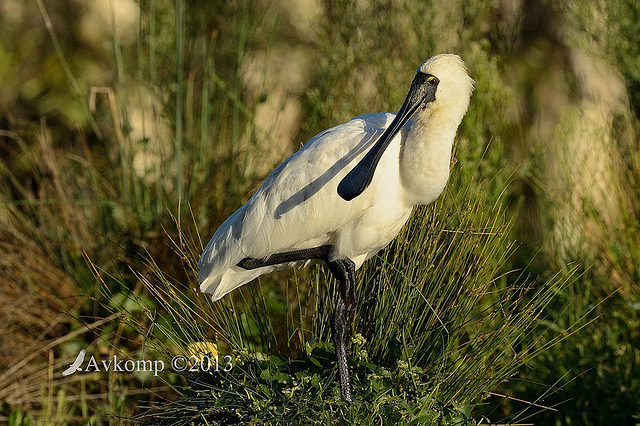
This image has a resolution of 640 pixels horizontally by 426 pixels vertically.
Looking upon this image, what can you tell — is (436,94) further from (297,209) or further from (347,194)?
(297,209)

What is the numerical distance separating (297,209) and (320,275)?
0.61 metres

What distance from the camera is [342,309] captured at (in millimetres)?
2746

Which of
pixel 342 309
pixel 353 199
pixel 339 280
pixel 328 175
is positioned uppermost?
pixel 328 175

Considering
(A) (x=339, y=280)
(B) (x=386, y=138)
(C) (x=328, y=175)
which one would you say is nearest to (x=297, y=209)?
(C) (x=328, y=175)

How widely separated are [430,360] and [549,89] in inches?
284

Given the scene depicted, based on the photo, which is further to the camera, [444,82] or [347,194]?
[444,82]

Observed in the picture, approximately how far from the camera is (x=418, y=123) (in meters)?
2.57

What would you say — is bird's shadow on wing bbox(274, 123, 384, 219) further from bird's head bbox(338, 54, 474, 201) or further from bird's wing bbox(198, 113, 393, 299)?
bird's head bbox(338, 54, 474, 201)

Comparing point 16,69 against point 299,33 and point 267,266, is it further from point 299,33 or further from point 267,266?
point 267,266

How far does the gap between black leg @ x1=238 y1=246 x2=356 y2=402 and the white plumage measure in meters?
0.03

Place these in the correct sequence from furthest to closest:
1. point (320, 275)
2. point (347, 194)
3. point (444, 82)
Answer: point (320, 275) → point (444, 82) → point (347, 194)

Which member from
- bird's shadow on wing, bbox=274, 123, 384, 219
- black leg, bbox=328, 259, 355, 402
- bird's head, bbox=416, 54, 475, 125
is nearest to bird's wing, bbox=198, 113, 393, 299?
bird's shadow on wing, bbox=274, 123, 384, 219

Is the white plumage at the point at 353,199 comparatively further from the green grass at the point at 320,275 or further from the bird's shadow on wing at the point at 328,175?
the green grass at the point at 320,275

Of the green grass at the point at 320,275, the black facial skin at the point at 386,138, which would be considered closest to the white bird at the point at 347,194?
the black facial skin at the point at 386,138
